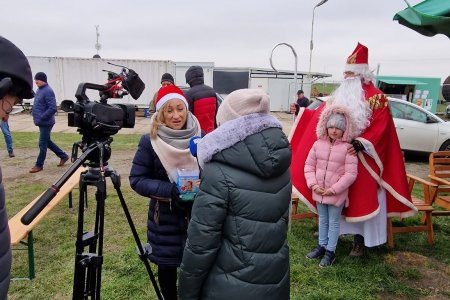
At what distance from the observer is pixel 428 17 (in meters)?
2.22

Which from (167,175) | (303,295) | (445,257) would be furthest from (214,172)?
(445,257)

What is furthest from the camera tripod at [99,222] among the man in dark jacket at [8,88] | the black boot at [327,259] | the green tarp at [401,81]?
the green tarp at [401,81]

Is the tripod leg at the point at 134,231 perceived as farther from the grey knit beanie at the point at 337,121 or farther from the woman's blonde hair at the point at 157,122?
the grey knit beanie at the point at 337,121

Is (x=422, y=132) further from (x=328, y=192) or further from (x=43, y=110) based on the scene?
(x=43, y=110)

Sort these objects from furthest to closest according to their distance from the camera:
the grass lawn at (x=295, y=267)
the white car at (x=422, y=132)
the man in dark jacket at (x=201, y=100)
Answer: the white car at (x=422, y=132) < the man in dark jacket at (x=201, y=100) < the grass lawn at (x=295, y=267)

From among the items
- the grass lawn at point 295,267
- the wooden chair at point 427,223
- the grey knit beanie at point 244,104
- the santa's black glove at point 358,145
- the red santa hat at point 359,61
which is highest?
the red santa hat at point 359,61

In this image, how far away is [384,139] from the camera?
361 cm

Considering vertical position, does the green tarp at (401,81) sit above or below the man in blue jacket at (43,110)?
above

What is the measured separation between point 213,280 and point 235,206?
1.31ft

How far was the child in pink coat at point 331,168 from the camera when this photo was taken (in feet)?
11.3

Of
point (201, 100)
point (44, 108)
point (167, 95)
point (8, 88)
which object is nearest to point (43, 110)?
point (44, 108)

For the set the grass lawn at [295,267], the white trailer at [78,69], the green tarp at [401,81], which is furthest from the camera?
the green tarp at [401,81]

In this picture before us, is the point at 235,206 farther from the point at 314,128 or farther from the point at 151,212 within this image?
the point at 314,128

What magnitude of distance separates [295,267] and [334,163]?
110cm
